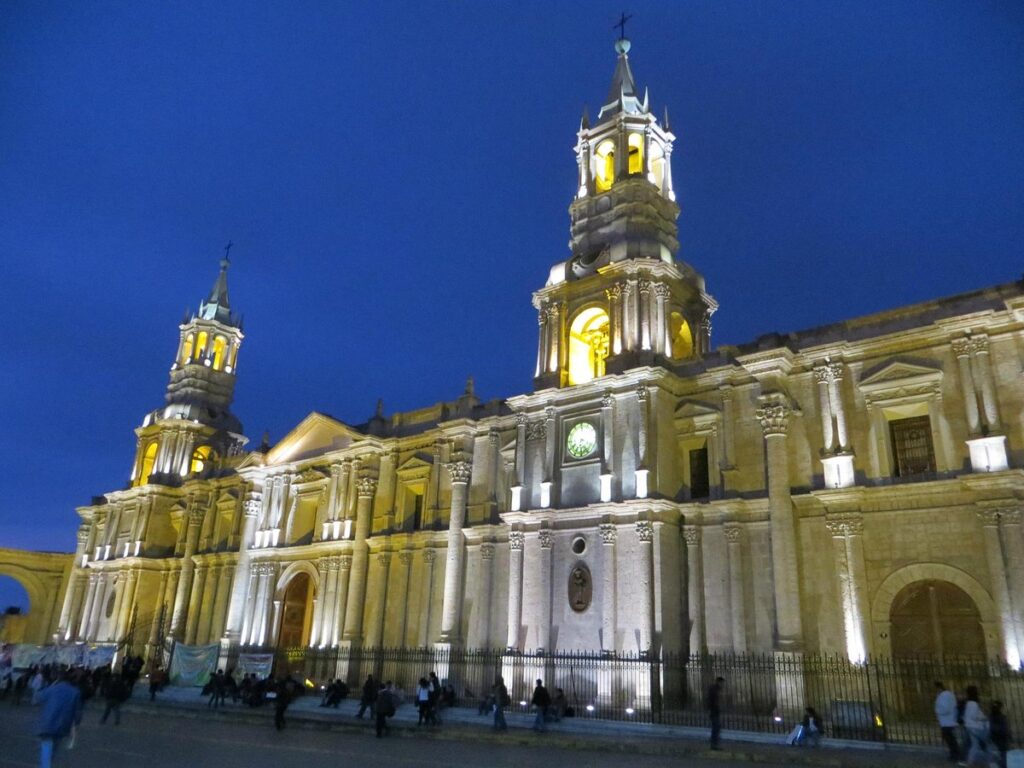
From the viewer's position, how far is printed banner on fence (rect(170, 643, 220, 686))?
105 feet

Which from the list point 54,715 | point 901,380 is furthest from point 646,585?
point 54,715

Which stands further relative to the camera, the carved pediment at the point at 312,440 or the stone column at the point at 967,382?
the carved pediment at the point at 312,440

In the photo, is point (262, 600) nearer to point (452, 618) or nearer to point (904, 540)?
point (452, 618)

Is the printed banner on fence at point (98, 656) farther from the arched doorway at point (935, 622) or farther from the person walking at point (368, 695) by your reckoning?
the arched doorway at point (935, 622)

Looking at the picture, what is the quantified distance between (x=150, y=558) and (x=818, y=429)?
40.8m

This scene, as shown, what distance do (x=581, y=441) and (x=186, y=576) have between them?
28671 mm

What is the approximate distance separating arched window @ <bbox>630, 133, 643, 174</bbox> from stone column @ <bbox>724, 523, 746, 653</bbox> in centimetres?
1619

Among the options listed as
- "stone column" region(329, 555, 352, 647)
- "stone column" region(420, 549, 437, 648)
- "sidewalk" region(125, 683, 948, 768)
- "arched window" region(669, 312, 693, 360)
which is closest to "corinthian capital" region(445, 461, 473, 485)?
"stone column" region(420, 549, 437, 648)

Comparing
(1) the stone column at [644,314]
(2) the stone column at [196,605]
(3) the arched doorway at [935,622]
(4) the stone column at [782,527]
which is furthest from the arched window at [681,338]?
(2) the stone column at [196,605]

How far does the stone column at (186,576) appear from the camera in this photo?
143 ft

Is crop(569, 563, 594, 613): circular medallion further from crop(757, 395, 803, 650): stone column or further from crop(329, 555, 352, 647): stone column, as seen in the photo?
crop(329, 555, 352, 647): stone column

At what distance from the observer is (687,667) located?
74.8 ft

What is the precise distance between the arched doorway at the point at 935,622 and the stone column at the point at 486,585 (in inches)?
579

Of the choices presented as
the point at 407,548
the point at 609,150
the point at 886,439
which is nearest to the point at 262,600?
the point at 407,548
